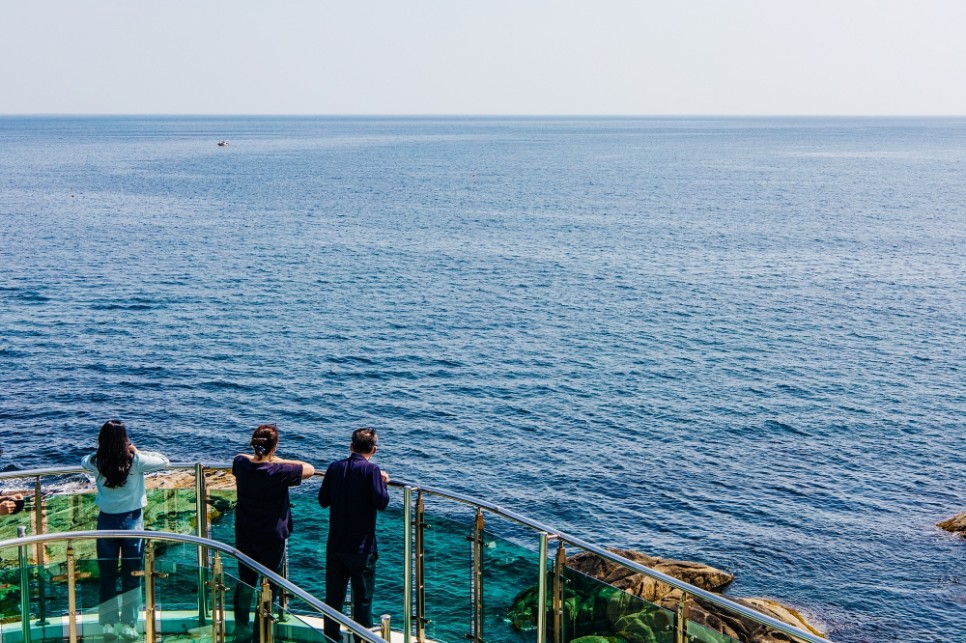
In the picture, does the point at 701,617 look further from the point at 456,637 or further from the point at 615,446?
the point at 615,446

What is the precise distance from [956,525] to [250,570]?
26.8m

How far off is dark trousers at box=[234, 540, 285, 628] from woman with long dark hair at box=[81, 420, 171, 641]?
0.84 metres

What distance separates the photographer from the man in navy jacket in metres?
7.84

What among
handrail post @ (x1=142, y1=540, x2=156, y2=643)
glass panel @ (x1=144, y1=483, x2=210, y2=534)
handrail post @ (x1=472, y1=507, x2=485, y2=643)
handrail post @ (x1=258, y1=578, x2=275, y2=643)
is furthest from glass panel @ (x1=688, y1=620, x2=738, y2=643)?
glass panel @ (x1=144, y1=483, x2=210, y2=534)

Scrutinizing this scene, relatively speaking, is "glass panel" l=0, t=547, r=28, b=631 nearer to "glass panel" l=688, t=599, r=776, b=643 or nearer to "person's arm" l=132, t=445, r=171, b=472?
"person's arm" l=132, t=445, r=171, b=472

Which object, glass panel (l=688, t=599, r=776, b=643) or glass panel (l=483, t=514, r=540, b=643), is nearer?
glass panel (l=688, t=599, r=776, b=643)

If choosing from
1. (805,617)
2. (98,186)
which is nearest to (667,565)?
(805,617)

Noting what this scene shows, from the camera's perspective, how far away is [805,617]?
24359 millimetres

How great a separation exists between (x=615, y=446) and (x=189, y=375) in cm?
1807

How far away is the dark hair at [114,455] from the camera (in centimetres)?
783

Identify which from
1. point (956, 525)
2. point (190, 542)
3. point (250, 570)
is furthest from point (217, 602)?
point (956, 525)

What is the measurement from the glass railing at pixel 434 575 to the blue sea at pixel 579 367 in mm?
18540

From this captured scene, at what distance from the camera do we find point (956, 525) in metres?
29.0

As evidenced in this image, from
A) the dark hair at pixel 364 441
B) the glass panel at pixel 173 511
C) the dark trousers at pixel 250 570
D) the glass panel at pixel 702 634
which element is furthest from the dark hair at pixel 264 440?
the glass panel at pixel 702 634
